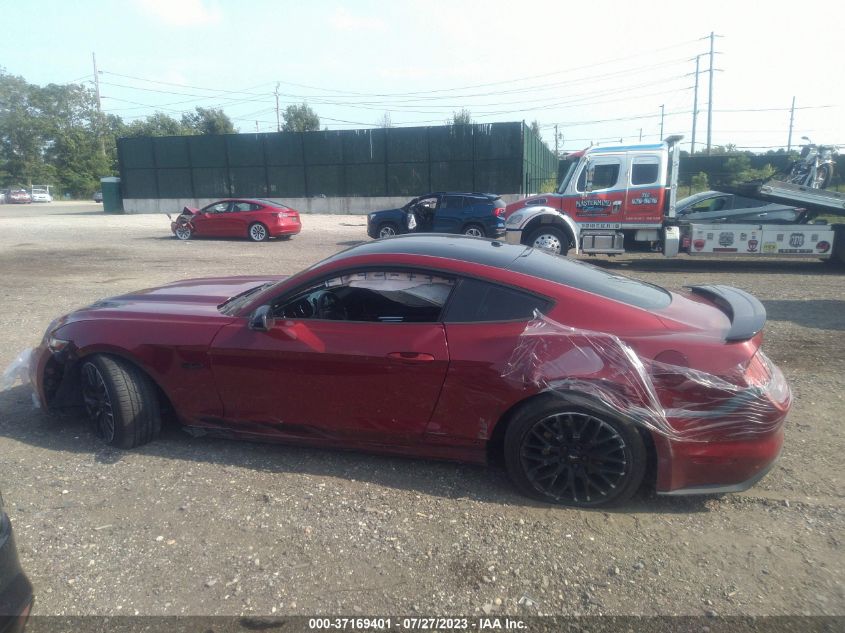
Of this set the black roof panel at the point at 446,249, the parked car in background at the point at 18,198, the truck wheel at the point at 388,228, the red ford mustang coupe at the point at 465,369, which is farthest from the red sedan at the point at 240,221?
the parked car in background at the point at 18,198

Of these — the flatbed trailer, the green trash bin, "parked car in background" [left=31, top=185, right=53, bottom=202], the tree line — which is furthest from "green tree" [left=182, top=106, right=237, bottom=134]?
the flatbed trailer

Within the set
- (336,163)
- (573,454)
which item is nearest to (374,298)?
(573,454)

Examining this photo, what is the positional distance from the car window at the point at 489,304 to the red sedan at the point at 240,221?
17460mm

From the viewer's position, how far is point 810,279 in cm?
1148

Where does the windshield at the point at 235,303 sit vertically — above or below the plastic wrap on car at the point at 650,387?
above

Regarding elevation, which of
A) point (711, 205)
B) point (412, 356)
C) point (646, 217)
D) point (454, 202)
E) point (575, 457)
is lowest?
point (575, 457)

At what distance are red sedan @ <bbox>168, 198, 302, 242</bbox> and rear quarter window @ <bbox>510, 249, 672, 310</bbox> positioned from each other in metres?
17.0

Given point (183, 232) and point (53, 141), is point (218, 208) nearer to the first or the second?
point (183, 232)

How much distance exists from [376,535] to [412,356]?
97 cm

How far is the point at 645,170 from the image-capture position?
43.1 feet

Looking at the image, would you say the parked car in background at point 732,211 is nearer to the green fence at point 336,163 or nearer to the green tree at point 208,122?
the green fence at point 336,163

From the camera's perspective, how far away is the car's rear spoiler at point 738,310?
329cm

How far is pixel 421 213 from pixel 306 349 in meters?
14.7

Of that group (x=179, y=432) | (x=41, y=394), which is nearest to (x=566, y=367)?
(x=179, y=432)
